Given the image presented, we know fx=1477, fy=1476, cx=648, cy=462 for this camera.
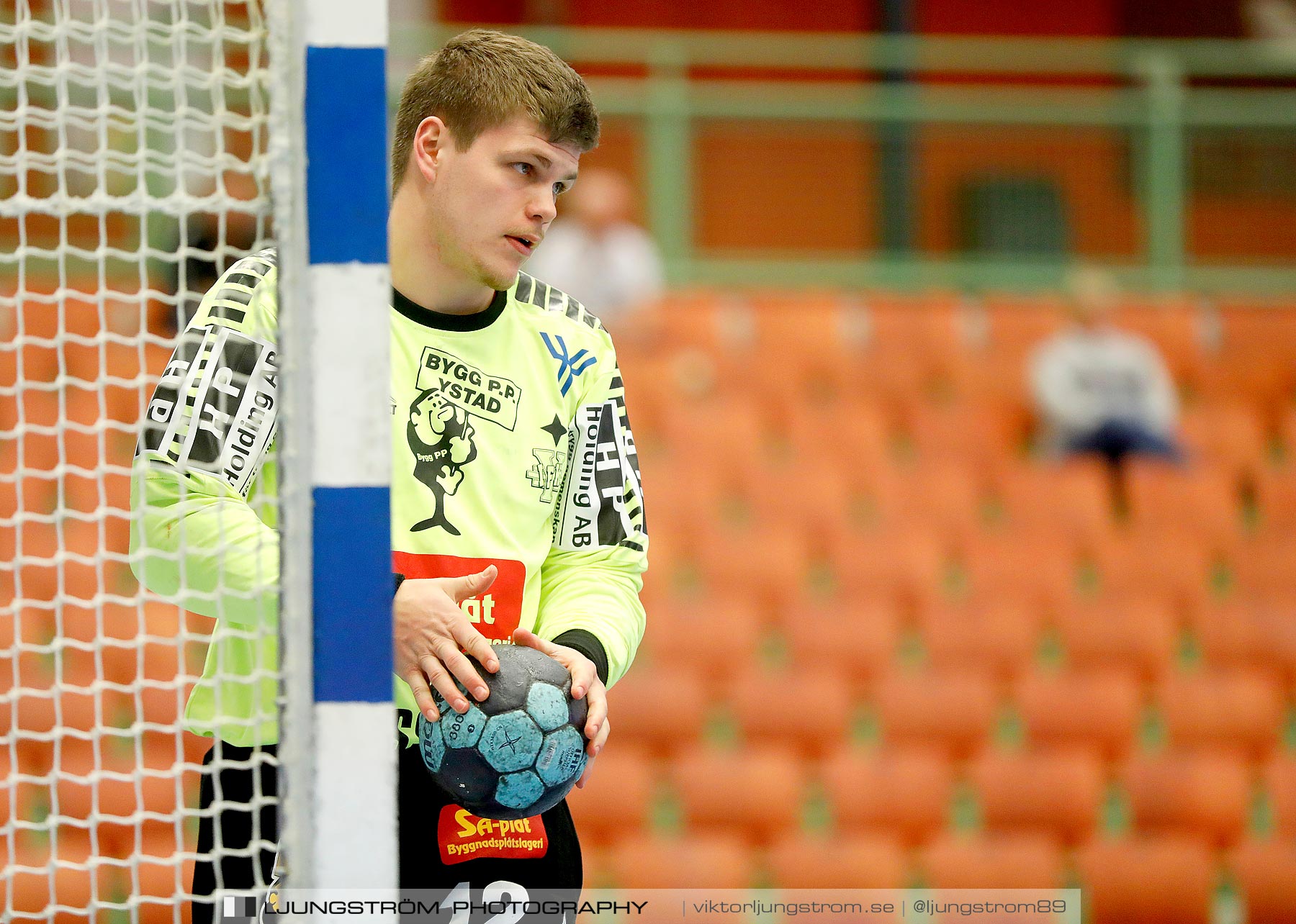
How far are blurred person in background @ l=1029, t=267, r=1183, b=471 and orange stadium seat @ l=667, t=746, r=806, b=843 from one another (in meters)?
2.78

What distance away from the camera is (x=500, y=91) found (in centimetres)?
211

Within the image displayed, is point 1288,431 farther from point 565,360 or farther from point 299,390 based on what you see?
point 299,390

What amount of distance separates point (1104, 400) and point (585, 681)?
6030 millimetres

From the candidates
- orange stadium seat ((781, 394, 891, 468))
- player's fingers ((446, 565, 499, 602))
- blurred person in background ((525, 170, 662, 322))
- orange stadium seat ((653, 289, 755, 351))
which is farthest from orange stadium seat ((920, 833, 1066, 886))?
player's fingers ((446, 565, 499, 602))

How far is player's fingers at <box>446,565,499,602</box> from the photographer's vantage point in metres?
1.93

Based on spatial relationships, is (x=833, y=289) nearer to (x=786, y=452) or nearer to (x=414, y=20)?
(x=786, y=452)

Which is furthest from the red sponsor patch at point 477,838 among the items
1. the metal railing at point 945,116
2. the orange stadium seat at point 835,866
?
the metal railing at point 945,116

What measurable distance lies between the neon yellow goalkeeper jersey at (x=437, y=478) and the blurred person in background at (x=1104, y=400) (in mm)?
5647

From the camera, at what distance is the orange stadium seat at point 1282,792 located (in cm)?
591

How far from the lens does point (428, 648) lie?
6.37ft

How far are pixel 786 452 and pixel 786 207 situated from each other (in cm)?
299

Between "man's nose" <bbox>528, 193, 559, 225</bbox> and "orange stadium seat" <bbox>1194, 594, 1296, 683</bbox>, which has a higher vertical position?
"man's nose" <bbox>528, 193, 559, 225</bbox>

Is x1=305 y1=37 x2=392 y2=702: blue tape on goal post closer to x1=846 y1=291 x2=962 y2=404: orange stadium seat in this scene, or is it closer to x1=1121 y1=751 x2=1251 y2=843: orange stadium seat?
x1=1121 y1=751 x2=1251 y2=843: orange stadium seat

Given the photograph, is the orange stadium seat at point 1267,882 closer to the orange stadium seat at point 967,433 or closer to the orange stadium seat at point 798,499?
the orange stadium seat at point 798,499
